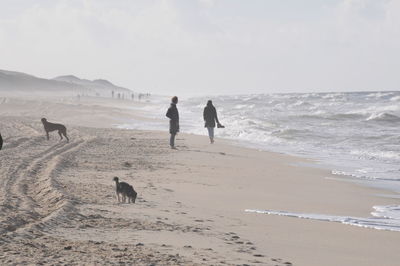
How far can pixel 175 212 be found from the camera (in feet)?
23.3

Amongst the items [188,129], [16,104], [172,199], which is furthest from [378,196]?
[16,104]

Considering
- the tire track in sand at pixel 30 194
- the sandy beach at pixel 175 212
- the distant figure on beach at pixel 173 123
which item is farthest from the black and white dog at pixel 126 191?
the distant figure on beach at pixel 173 123

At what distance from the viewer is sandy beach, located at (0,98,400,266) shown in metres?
5.02

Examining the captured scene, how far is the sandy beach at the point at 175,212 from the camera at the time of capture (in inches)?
197

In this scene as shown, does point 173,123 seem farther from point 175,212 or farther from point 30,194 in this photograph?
point 175,212

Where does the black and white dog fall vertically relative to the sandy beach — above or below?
above

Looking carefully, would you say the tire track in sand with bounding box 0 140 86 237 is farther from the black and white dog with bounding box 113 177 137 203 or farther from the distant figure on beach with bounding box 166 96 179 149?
the distant figure on beach with bounding box 166 96 179 149

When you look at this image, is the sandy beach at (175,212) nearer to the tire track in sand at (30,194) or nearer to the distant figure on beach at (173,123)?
the tire track in sand at (30,194)

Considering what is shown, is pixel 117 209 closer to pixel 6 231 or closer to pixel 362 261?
pixel 6 231

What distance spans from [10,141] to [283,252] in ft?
38.9

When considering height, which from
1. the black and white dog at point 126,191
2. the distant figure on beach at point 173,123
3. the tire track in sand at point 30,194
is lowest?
the tire track in sand at point 30,194

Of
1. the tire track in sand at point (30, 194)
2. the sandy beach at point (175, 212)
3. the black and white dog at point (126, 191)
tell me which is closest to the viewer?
the sandy beach at point (175, 212)

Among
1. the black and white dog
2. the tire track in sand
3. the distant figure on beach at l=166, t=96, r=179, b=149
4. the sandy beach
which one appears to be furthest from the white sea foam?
the distant figure on beach at l=166, t=96, r=179, b=149

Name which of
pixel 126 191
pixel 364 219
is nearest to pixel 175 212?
pixel 126 191
